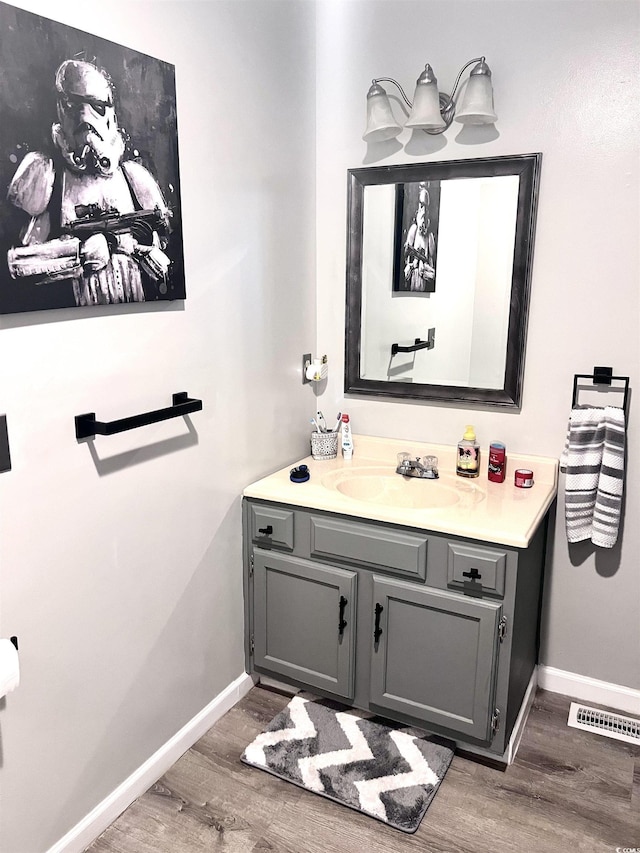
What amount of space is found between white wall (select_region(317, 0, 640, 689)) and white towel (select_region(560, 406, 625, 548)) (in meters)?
0.09

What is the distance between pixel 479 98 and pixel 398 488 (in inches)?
49.3

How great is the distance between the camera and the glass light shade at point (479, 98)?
2027 millimetres

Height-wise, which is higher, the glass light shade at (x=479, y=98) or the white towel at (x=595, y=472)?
the glass light shade at (x=479, y=98)

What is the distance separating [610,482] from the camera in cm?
209

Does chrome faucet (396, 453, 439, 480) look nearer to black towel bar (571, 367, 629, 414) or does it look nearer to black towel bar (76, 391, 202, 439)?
black towel bar (571, 367, 629, 414)

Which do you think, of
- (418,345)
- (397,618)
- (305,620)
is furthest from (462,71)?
(305,620)

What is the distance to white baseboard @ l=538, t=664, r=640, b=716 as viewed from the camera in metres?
2.29

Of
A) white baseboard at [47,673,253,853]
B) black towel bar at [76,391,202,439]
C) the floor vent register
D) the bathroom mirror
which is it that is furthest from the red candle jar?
white baseboard at [47,673,253,853]

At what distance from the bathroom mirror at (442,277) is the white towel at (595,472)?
24 centimetres

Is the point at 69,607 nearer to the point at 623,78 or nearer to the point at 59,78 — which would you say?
the point at 59,78

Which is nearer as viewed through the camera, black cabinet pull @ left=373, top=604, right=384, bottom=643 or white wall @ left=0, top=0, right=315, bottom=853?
white wall @ left=0, top=0, right=315, bottom=853

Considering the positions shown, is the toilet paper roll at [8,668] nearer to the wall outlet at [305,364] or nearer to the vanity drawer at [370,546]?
the vanity drawer at [370,546]

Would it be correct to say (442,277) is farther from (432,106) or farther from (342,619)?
(342,619)

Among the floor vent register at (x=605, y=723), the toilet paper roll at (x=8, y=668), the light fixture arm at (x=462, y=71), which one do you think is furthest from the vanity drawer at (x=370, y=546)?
the light fixture arm at (x=462, y=71)
